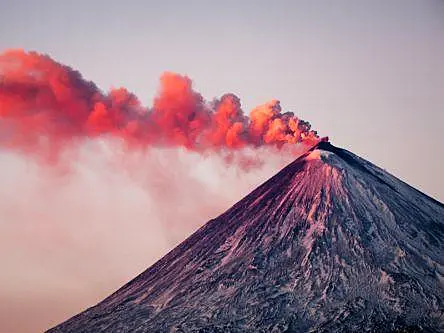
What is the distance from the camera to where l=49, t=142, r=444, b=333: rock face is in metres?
78.1

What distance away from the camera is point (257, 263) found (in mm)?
85375

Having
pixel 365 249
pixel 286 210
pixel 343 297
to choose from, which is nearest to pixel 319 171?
pixel 286 210

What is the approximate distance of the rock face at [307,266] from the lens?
78.1m

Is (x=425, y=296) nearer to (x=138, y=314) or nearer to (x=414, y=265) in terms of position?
(x=414, y=265)

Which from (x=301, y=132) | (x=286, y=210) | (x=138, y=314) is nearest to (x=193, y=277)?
(x=138, y=314)

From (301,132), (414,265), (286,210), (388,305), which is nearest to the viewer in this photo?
(388,305)

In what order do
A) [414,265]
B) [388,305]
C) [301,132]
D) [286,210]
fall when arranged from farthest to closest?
[301,132]
[286,210]
[414,265]
[388,305]

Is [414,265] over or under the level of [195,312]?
under

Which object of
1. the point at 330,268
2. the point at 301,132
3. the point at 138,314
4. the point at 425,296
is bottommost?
the point at 425,296

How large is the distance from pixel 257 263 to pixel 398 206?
53.8 ft

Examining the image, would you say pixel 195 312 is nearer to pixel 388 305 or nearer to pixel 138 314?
pixel 138 314

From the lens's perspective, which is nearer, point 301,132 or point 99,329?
point 99,329

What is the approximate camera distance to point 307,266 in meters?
83.5

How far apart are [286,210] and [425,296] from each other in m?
18.4
